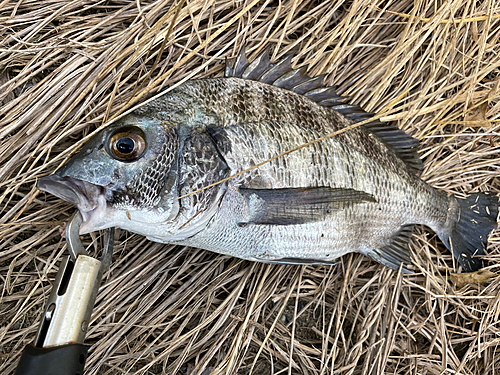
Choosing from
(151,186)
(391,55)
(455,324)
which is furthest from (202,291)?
(391,55)

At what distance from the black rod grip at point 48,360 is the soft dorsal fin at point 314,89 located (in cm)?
144

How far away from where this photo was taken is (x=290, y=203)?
1.65 m

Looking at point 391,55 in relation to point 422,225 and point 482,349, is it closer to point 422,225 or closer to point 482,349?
point 422,225

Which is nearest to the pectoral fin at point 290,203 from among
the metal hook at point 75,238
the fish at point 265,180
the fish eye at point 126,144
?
the fish at point 265,180

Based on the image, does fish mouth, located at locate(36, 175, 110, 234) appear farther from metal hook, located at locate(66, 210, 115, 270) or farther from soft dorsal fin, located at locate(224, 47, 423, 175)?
soft dorsal fin, located at locate(224, 47, 423, 175)

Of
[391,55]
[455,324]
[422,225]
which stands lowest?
[455,324]

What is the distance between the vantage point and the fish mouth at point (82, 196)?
1383 millimetres

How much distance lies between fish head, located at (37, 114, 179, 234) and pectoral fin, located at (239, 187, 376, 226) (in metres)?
0.39

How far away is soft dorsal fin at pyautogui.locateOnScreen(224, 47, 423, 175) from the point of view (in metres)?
1.85

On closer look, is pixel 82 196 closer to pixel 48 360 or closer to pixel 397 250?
pixel 48 360

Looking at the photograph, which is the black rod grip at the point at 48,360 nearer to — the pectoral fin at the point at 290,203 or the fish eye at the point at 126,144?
the fish eye at the point at 126,144

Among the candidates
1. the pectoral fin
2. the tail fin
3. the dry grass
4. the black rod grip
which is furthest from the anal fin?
the black rod grip

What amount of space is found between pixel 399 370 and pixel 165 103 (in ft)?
6.91

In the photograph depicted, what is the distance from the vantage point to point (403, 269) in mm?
2135
